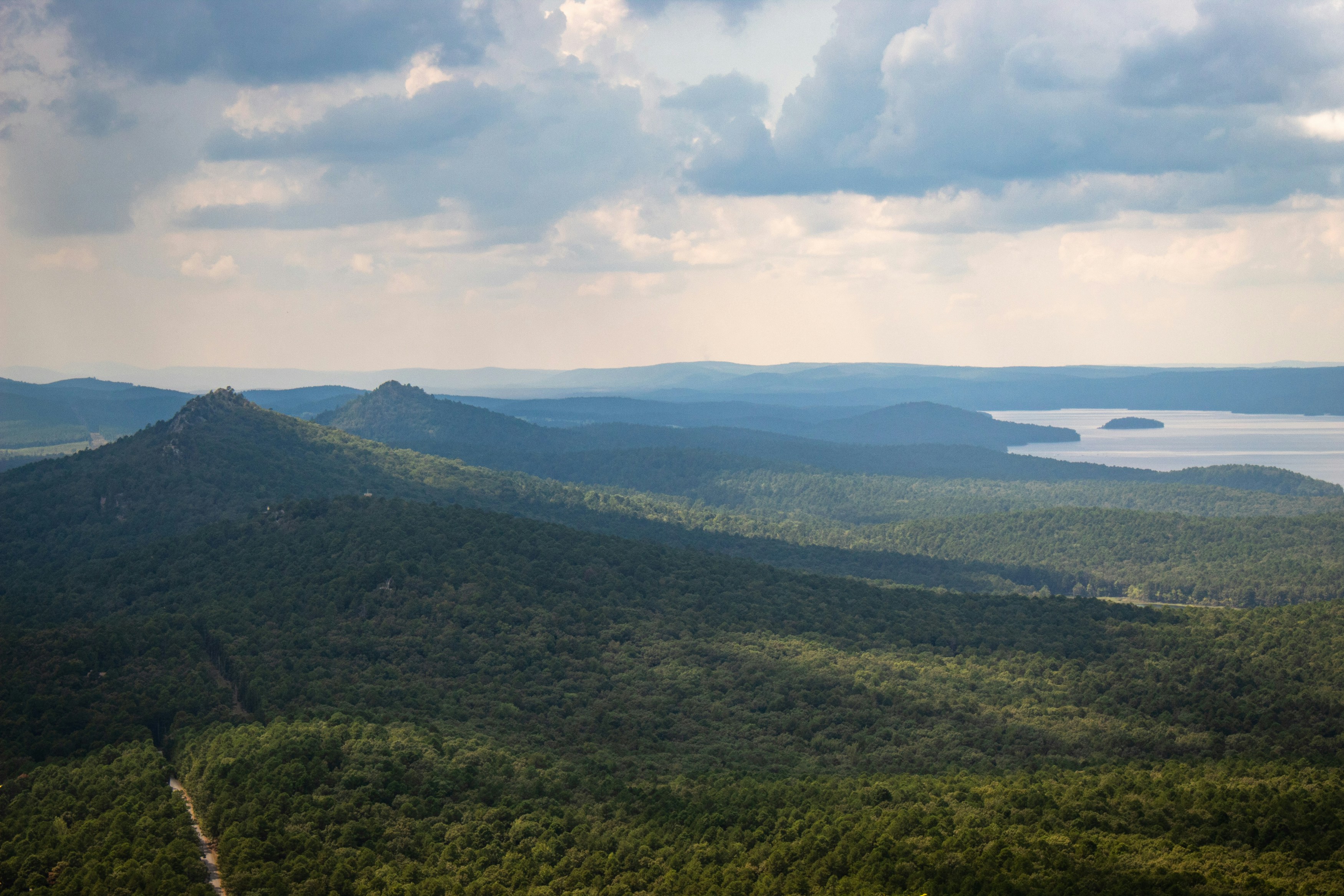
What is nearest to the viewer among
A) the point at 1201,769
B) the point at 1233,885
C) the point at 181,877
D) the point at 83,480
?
the point at 1233,885

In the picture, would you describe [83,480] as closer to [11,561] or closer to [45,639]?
[11,561]

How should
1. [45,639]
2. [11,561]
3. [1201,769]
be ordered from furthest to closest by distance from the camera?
1. [11,561]
2. [45,639]
3. [1201,769]

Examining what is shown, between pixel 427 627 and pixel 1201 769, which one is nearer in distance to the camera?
pixel 1201 769

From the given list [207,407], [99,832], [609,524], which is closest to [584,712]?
[99,832]

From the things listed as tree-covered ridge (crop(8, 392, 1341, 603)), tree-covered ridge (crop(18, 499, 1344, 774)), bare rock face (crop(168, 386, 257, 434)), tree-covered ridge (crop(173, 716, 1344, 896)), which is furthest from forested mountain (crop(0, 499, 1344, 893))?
bare rock face (crop(168, 386, 257, 434))

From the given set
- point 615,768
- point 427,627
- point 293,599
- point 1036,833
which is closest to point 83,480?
point 293,599

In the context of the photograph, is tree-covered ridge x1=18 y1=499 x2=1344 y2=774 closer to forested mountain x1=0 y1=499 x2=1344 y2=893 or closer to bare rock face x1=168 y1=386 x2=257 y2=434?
forested mountain x1=0 y1=499 x2=1344 y2=893

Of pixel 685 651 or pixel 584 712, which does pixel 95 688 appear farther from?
pixel 685 651

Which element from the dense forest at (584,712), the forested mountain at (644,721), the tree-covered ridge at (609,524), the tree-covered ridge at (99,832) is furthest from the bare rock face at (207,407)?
the tree-covered ridge at (99,832)

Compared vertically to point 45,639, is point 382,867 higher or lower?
lower
